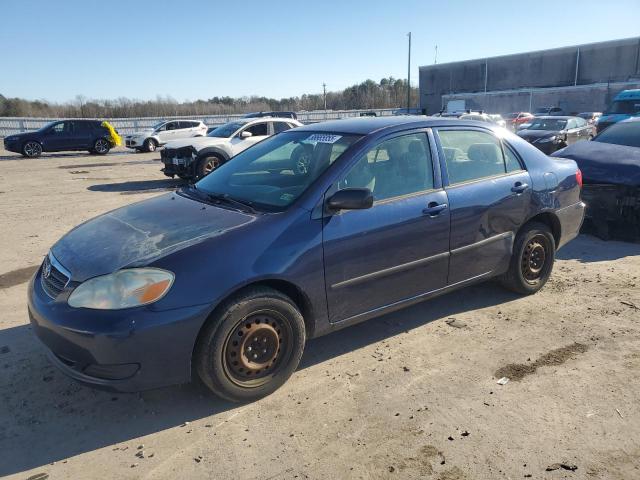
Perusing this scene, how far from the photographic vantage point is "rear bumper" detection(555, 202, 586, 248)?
15.9 ft

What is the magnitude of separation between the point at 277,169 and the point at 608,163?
195 inches

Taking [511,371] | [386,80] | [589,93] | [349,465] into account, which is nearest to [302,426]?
[349,465]

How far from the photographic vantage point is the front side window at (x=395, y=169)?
3.55 m

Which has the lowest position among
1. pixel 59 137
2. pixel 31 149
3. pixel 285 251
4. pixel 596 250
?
pixel 596 250

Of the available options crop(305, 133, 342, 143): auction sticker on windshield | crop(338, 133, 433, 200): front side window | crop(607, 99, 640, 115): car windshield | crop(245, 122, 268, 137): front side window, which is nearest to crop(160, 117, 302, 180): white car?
crop(245, 122, 268, 137): front side window

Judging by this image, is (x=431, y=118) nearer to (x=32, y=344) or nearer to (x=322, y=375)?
(x=322, y=375)

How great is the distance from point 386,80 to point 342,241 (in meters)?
113

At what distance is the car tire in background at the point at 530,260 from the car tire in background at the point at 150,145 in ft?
69.5

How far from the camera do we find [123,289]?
109 inches

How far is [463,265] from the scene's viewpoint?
4070 millimetres

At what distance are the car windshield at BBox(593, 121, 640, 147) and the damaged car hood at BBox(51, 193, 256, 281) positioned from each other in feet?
23.0

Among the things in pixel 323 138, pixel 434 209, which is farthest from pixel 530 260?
pixel 323 138

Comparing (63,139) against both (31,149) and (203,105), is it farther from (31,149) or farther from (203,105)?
(203,105)

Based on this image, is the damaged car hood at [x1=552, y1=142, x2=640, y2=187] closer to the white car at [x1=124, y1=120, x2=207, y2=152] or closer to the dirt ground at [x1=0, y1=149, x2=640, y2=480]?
the dirt ground at [x1=0, y1=149, x2=640, y2=480]
